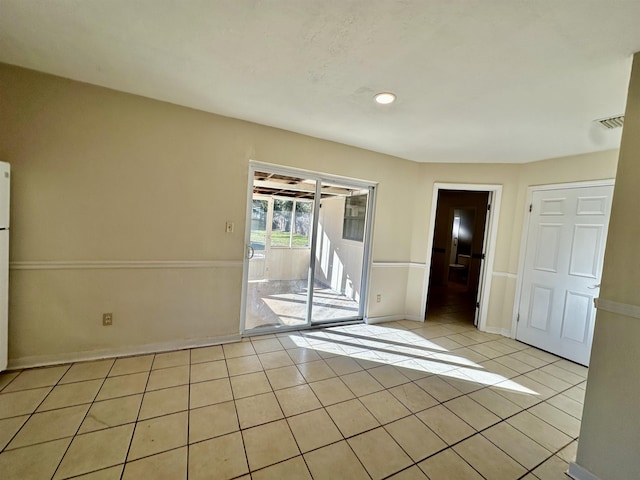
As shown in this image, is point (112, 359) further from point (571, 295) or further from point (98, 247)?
point (571, 295)

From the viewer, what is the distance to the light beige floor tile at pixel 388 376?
232cm

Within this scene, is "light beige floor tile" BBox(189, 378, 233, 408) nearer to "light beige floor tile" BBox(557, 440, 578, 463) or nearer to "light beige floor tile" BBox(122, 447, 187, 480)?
"light beige floor tile" BBox(122, 447, 187, 480)

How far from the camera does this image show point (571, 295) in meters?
3.00

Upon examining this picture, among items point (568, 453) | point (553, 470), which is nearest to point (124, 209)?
point (553, 470)

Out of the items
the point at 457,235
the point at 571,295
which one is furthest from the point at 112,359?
the point at 457,235

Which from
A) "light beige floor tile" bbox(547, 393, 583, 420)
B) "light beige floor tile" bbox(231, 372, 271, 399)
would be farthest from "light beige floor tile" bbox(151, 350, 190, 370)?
"light beige floor tile" bbox(547, 393, 583, 420)

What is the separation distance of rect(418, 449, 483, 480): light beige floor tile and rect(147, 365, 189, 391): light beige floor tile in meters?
1.82

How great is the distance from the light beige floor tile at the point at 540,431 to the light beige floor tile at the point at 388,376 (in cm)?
81

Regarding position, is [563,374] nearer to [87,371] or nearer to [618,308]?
[618,308]

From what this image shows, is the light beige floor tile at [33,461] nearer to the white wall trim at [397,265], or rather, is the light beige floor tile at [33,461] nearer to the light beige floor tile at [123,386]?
the light beige floor tile at [123,386]

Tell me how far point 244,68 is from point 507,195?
3.62 metres

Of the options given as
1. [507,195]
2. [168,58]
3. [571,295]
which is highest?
[168,58]

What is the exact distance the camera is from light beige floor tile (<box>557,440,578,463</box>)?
5.42ft

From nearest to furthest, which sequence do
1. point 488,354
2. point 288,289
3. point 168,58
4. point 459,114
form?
point 168,58, point 459,114, point 488,354, point 288,289
